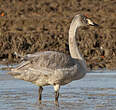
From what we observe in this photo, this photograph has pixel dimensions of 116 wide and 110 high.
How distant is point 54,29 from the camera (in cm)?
1947

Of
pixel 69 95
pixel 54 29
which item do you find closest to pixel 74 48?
pixel 69 95

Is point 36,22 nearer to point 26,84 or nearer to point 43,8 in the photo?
point 43,8

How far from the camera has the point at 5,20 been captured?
20531 mm

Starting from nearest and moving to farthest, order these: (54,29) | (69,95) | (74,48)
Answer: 1. (74,48)
2. (69,95)
3. (54,29)

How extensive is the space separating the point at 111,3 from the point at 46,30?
15.9 feet

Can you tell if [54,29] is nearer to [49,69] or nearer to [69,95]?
[69,95]

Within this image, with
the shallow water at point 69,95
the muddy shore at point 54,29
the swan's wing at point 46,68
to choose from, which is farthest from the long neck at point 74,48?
the muddy shore at point 54,29

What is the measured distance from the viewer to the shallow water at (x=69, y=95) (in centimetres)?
988

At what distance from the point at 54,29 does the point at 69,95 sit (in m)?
8.56

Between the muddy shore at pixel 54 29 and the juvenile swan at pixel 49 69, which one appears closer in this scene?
the juvenile swan at pixel 49 69

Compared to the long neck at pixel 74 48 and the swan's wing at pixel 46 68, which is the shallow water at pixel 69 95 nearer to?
the swan's wing at pixel 46 68

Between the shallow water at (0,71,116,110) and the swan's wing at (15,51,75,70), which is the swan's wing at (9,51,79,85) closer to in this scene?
the swan's wing at (15,51,75,70)

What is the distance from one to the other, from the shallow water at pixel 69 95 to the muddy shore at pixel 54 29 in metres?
2.44

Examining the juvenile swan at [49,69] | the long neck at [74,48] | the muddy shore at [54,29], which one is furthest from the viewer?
the muddy shore at [54,29]
